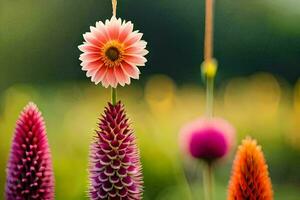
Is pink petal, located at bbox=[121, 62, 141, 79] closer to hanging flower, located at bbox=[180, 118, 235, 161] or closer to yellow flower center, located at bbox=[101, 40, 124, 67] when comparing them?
yellow flower center, located at bbox=[101, 40, 124, 67]

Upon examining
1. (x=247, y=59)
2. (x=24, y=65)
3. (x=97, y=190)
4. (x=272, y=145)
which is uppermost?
(x=247, y=59)

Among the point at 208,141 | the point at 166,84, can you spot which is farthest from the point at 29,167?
the point at 166,84

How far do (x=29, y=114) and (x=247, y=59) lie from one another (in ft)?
3.88

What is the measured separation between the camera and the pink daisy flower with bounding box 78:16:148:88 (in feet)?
1.87

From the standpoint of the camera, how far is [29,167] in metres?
0.59

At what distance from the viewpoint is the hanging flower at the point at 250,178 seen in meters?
0.61

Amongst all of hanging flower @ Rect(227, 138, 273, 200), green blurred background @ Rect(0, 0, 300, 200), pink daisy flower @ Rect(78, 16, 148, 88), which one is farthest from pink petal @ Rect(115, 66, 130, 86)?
green blurred background @ Rect(0, 0, 300, 200)

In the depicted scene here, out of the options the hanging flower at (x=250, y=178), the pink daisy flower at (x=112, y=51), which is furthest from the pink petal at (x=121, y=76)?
the hanging flower at (x=250, y=178)

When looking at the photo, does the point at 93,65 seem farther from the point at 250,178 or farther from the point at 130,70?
the point at 250,178

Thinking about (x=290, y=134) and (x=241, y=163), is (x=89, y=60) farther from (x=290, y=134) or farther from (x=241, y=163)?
(x=290, y=134)

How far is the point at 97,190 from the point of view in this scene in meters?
0.56

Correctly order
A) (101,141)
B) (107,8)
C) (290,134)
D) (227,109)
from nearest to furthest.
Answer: (101,141)
(290,134)
(227,109)
(107,8)

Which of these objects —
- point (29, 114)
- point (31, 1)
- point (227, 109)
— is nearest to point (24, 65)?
point (31, 1)

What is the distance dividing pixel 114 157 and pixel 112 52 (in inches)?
3.0
